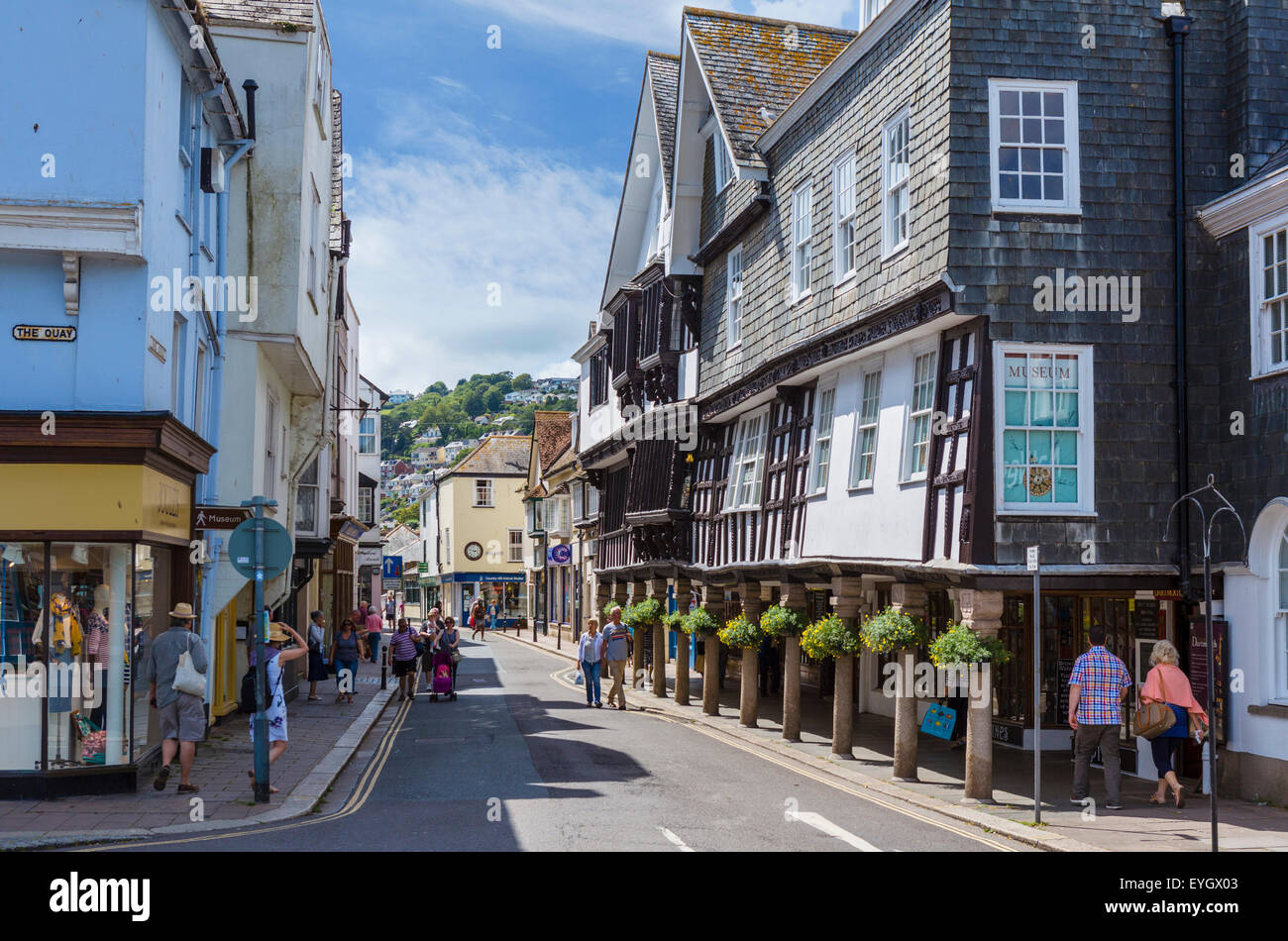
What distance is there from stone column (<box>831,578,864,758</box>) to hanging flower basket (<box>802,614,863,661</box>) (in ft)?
0.57

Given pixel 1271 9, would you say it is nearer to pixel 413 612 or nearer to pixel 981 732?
pixel 981 732

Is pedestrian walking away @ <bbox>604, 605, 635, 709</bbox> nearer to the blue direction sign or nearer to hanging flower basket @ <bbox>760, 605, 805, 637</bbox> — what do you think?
hanging flower basket @ <bbox>760, 605, 805, 637</bbox>

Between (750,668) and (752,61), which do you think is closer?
(750,668)

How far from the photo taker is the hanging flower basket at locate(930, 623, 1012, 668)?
47.1 ft

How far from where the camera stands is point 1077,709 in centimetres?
1426

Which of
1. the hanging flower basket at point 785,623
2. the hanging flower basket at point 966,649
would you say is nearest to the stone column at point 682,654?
the hanging flower basket at point 785,623

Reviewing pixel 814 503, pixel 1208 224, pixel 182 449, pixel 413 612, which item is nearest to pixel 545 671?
pixel 814 503

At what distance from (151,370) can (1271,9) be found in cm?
1400

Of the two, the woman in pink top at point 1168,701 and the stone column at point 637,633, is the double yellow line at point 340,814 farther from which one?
the stone column at point 637,633

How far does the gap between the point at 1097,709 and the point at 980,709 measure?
1233 millimetres

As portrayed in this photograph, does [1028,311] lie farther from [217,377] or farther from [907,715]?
[217,377]

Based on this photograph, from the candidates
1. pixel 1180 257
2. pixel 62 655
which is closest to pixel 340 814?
pixel 62 655

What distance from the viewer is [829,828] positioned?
40.8 ft

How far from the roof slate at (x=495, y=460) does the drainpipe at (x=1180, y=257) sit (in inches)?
2784
